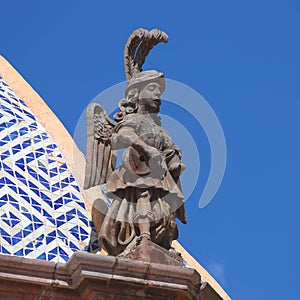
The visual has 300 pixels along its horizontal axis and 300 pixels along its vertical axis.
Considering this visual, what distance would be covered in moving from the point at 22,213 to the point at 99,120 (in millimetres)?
1162

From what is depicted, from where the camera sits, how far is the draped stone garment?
497 inches

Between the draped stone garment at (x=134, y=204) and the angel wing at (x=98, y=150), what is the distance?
0.99ft

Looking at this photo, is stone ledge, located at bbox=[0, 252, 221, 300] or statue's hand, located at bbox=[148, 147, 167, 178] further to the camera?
statue's hand, located at bbox=[148, 147, 167, 178]

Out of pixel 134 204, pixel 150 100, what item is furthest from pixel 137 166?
pixel 150 100

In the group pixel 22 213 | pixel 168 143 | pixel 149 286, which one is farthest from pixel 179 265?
pixel 22 213

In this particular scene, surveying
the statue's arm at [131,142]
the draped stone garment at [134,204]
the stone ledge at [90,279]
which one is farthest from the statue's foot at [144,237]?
the statue's arm at [131,142]

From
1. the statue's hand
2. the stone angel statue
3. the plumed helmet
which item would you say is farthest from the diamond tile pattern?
the plumed helmet

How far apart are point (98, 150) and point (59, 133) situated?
2543 millimetres

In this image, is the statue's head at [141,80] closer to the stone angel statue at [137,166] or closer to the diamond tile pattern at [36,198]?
the stone angel statue at [137,166]

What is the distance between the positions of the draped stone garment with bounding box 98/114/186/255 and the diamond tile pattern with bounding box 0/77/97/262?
0.94 m

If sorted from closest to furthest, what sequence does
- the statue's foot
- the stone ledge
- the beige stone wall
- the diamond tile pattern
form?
1. the stone ledge
2. the statue's foot
3. the diamond tile pattern
4. the beige stone wall

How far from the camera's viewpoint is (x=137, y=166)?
12836 millimetres

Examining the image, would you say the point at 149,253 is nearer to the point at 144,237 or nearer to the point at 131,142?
the point at 144,237

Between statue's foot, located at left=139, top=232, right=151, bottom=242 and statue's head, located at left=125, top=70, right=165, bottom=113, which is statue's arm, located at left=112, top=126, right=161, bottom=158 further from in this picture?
statue's foot, located at left=139, top=232, right=151, bottom=242
